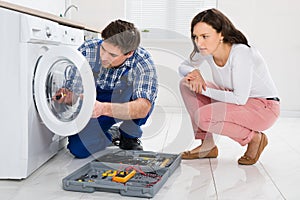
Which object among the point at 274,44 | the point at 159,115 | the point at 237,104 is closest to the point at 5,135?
the point at 237,104

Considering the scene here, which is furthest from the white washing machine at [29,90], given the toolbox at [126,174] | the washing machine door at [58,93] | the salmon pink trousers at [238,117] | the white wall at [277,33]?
the white wall at [277,33]

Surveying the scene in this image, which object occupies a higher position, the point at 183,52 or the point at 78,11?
the point at 78,11

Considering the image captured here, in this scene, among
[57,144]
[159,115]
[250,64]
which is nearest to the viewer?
[250,64]

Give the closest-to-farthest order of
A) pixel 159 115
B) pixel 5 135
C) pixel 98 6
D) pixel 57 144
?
pixel 5 135
pixel 57 144
pixel 159 115
pixel 98 6

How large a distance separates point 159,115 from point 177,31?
38.1 inches

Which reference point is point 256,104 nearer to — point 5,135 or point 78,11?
point 5,135

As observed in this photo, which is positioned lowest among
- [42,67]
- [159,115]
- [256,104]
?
[159,115]

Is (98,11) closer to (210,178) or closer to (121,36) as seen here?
(121,36)

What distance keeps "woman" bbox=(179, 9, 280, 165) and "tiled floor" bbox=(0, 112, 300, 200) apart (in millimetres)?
153

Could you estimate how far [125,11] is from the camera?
14.3 feet

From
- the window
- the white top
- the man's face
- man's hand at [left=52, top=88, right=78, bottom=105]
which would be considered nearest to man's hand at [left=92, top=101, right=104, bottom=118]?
man's hand at [left=52, top=88, right=78, bottom=105]

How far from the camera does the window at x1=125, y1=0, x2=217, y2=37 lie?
4.33 meters

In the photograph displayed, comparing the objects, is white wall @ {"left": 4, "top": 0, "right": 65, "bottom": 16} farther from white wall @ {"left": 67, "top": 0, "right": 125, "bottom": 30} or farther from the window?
the window

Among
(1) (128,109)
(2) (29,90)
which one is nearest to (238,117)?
(1) (128,109)
